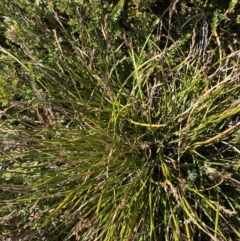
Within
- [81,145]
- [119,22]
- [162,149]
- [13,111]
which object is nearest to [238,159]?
[162,149]

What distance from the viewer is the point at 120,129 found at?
129 centimetres

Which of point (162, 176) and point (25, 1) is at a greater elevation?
point (25, 1)

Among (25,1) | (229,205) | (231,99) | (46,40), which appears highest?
(25,1)

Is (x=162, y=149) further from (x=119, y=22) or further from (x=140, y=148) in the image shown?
(x=119, y=22)

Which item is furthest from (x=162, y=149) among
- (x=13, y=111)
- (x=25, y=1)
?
(x=25, y=1)

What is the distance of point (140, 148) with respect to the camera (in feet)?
4.57

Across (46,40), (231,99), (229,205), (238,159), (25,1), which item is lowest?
(229,205)

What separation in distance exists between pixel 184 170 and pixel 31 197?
465 millimetres

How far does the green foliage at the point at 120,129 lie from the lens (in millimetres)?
1316

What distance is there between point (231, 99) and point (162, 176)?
308 millimetres

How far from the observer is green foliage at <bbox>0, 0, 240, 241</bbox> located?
1316 millimetres

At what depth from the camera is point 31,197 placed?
131 centimetres

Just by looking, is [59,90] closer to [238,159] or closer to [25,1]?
[25,1]

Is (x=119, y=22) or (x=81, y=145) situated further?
(x=119, y=22)
